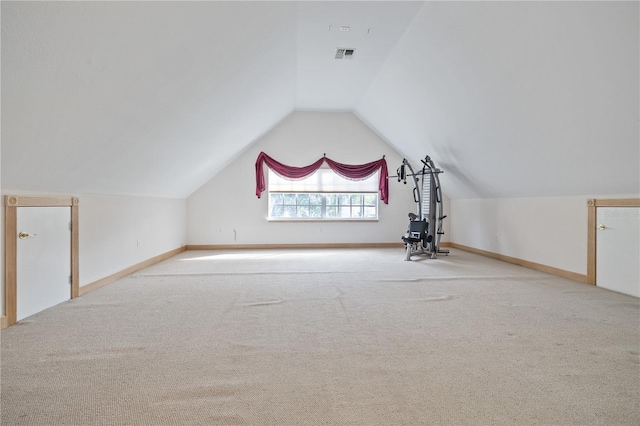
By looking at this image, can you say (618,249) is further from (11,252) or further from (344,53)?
(11,252)

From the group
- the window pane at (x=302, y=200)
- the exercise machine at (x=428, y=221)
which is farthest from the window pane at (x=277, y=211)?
the exercise machine at (x=428, y=221)

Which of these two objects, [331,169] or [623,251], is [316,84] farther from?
[623,251]

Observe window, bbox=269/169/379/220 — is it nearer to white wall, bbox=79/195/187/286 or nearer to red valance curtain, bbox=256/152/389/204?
red valance curtain, bbox=256/152/389/204

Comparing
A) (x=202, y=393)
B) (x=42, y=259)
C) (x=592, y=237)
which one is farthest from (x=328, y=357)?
(x=592, y=237)

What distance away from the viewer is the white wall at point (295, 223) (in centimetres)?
760

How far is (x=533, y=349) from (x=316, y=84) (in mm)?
5119

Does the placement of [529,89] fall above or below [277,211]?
above

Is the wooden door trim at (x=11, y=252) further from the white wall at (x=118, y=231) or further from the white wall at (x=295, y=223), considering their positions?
the white wall at (x=295, y=223)

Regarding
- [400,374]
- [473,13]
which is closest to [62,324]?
[400,374]

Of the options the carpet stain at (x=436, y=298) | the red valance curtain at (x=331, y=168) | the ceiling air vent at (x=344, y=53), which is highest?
the ceiling air vent at (x=344, y=53)

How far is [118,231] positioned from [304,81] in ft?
12.0

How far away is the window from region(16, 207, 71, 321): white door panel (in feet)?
15.2

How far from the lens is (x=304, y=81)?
5.94m

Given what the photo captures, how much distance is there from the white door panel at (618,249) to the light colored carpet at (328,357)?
24 cm
